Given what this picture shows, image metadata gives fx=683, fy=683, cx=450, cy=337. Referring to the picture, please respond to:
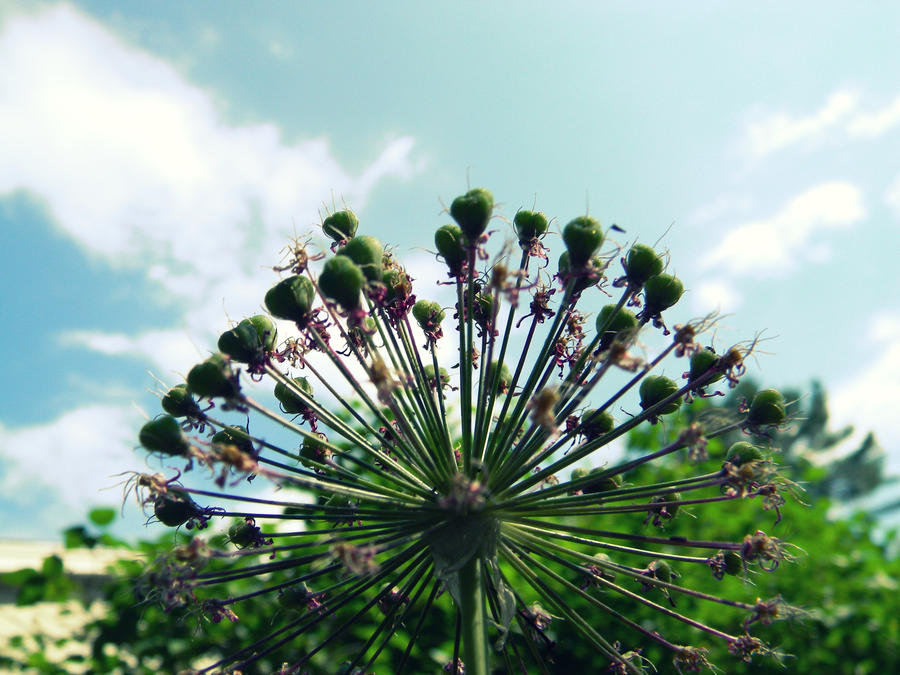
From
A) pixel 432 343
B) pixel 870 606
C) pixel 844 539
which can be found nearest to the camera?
pixel 432 343

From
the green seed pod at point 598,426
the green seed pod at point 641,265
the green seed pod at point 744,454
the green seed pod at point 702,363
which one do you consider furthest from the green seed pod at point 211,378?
the green seed pod at point 744,454

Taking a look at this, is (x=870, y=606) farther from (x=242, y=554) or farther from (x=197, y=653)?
(x=242, y=554)

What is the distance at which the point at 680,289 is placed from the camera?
4.88 m

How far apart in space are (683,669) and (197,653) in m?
6.49

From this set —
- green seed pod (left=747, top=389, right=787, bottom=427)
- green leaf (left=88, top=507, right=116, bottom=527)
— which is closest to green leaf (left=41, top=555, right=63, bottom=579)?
green leaf (left=88, top=507, right=116, bottom=527)

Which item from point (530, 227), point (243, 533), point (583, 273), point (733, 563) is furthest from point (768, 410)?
point (243, 533)

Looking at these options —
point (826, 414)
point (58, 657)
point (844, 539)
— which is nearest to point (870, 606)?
point (844, 539)

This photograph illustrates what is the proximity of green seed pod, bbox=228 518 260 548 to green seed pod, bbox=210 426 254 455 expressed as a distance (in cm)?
55

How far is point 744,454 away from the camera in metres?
4.39

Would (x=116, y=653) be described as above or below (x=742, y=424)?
below

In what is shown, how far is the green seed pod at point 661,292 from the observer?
485 centimetres

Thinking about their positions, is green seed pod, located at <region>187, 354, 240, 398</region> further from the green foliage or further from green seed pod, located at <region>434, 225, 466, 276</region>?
the green foliage

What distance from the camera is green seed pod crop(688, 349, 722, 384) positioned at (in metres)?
4.66

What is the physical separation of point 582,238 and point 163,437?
2.98 m
